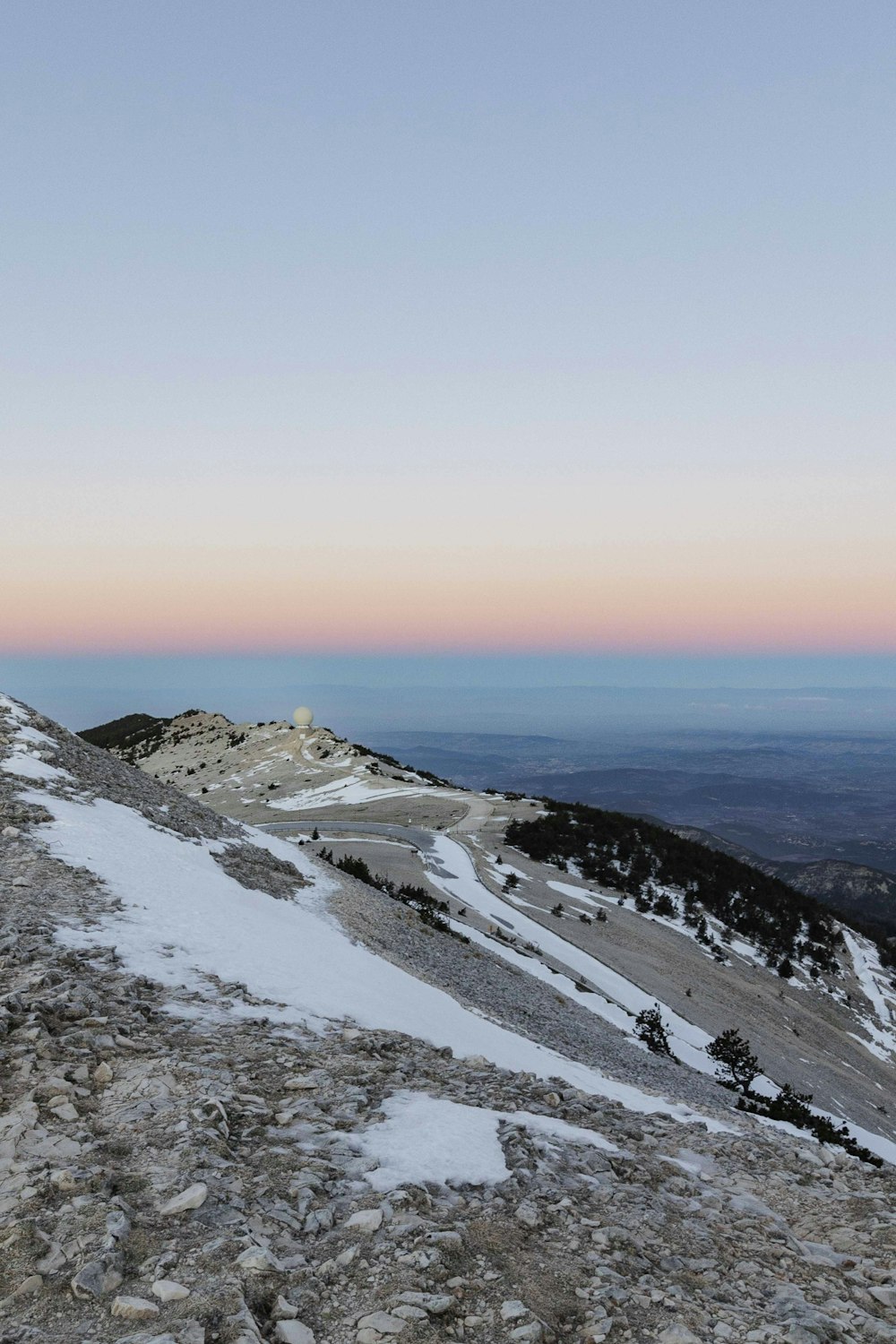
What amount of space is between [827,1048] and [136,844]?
2861cm

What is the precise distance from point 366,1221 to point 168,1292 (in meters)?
1.41

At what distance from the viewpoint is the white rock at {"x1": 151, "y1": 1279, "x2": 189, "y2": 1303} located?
148 inches

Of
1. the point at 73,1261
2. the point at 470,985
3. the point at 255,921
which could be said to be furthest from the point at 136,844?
the point at 73,1261

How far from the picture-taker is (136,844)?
15703mm

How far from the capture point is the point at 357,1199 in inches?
198

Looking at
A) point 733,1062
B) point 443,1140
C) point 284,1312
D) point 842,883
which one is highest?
point 284,1312

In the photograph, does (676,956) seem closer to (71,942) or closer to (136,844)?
(136,844)

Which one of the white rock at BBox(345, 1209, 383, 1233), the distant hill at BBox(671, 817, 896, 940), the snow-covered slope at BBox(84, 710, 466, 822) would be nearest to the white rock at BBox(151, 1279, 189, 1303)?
the white rock at BBox(345, 1209, 383, 1233)

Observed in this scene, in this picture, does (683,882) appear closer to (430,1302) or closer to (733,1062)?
(733,1062)

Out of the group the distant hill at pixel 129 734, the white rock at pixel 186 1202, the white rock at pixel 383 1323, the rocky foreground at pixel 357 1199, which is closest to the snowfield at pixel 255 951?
the rocky foreground at pixel 357 1199

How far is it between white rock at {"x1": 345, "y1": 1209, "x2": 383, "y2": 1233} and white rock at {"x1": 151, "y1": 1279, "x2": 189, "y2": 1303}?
1.24m

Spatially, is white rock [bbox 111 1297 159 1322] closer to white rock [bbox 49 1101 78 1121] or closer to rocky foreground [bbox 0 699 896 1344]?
rocky foreground [bbox 0 699 896 1344]

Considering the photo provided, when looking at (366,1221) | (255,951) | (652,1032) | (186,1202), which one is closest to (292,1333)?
(366,1221)

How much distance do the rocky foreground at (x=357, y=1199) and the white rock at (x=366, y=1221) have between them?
0.02 metres
